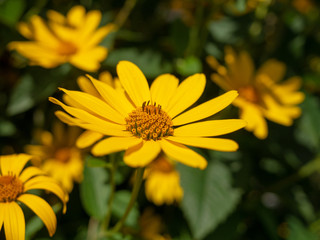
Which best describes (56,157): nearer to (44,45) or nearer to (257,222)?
(44,45)

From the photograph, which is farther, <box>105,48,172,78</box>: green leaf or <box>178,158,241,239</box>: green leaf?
<box>105,48,172,78</box>: green leaf

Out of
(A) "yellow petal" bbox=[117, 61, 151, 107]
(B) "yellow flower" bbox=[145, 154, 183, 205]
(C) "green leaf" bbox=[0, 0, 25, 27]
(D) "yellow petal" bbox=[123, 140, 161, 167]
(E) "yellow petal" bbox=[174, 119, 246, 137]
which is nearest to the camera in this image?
(D) "yellow petal" bbox=[123, 140, 161, 167]

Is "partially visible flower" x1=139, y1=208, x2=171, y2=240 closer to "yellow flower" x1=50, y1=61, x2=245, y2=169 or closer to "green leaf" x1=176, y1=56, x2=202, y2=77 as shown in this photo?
"green leaf" x1=176, y1=56, x2=202, y2=77

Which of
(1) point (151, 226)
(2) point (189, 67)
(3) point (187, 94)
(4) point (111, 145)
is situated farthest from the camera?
(1) point (151, 226)

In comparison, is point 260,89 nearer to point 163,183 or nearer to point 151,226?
point 163,183

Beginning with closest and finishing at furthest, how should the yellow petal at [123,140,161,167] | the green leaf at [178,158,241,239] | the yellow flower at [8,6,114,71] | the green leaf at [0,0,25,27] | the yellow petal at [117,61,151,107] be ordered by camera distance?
the yellow petal at [123,140,161,167]
the yellow petal at [117,61,151,107]
the green leaf at [178,158,241,239]
the yellow flower at [8,6,114,71]
the green leaf at [0,0,25,27]

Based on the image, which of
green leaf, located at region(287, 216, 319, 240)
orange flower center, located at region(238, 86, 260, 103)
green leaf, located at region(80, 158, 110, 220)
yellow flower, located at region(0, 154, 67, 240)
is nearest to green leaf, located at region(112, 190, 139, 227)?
green leaf, located at region(80, 158, 110, 220)

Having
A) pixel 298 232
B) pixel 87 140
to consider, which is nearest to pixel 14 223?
pixel 87 140

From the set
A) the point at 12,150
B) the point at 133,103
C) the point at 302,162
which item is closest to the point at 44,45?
the point at 12,150
